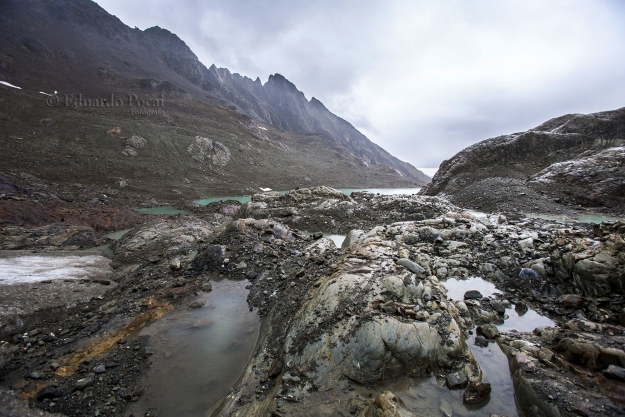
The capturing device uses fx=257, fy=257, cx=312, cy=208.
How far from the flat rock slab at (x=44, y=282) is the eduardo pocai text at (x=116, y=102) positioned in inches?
1856

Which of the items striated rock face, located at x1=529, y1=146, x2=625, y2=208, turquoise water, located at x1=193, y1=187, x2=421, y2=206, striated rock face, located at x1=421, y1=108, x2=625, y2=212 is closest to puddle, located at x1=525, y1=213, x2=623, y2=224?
striated rock face, located at x1=421, y1=108, x2=625, y2=212

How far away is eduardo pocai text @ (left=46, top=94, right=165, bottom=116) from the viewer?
42906 millimetres

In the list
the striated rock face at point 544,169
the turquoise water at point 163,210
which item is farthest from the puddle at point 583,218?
the turquoise water at point 163,210

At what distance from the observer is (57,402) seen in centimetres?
355

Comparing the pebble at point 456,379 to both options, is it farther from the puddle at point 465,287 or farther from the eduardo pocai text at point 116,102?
the eduardo pocai text at point 116,102

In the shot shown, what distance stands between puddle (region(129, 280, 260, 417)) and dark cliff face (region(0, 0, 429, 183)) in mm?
69489

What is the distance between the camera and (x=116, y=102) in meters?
50.8

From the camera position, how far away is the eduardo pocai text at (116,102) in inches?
1689

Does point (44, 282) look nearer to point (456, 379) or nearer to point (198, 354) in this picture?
point (198, 354)

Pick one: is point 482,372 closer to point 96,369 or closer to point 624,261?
point 624,261

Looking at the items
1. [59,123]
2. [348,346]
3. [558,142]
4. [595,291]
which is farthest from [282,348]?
[59,123]

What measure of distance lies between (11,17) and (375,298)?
109 metres

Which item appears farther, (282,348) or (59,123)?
(59,123)

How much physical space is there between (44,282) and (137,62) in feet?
342
